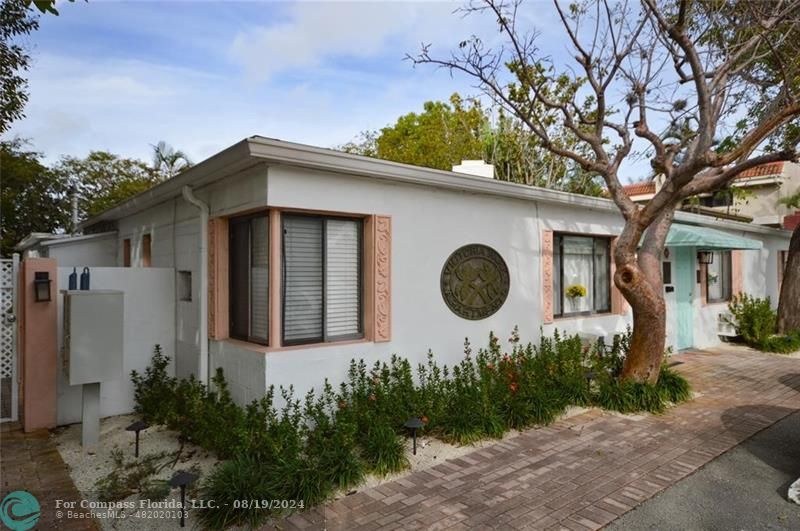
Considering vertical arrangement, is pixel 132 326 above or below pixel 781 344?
above

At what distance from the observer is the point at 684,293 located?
9.84 meters

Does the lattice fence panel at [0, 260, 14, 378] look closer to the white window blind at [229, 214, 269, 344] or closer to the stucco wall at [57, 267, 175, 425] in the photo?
the stucco wall at [57, 267, 175, 425]

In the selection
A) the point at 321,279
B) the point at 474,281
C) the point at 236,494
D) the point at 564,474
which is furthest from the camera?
the point at 474,281

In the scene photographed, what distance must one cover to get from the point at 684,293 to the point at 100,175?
24.2 m

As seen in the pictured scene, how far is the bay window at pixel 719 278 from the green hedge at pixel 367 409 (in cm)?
548

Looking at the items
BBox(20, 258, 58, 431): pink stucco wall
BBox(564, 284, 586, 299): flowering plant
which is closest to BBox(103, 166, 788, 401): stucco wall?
BBox(564, 284, 586, 299): flowering plant

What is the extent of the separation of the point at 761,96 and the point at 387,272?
7.74 meters

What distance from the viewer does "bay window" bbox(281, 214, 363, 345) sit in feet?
15.4

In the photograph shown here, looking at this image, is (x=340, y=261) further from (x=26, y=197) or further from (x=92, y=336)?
(x=26, y=197)

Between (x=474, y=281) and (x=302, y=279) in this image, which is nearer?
(x=302, y=279)

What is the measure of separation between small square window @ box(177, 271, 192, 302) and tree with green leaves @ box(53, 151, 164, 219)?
17533mm

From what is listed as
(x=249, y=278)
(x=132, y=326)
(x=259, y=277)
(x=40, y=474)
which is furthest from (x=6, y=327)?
(x=259, y=277)

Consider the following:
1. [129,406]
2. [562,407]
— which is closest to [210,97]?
[129,406]

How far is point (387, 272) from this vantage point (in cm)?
520
